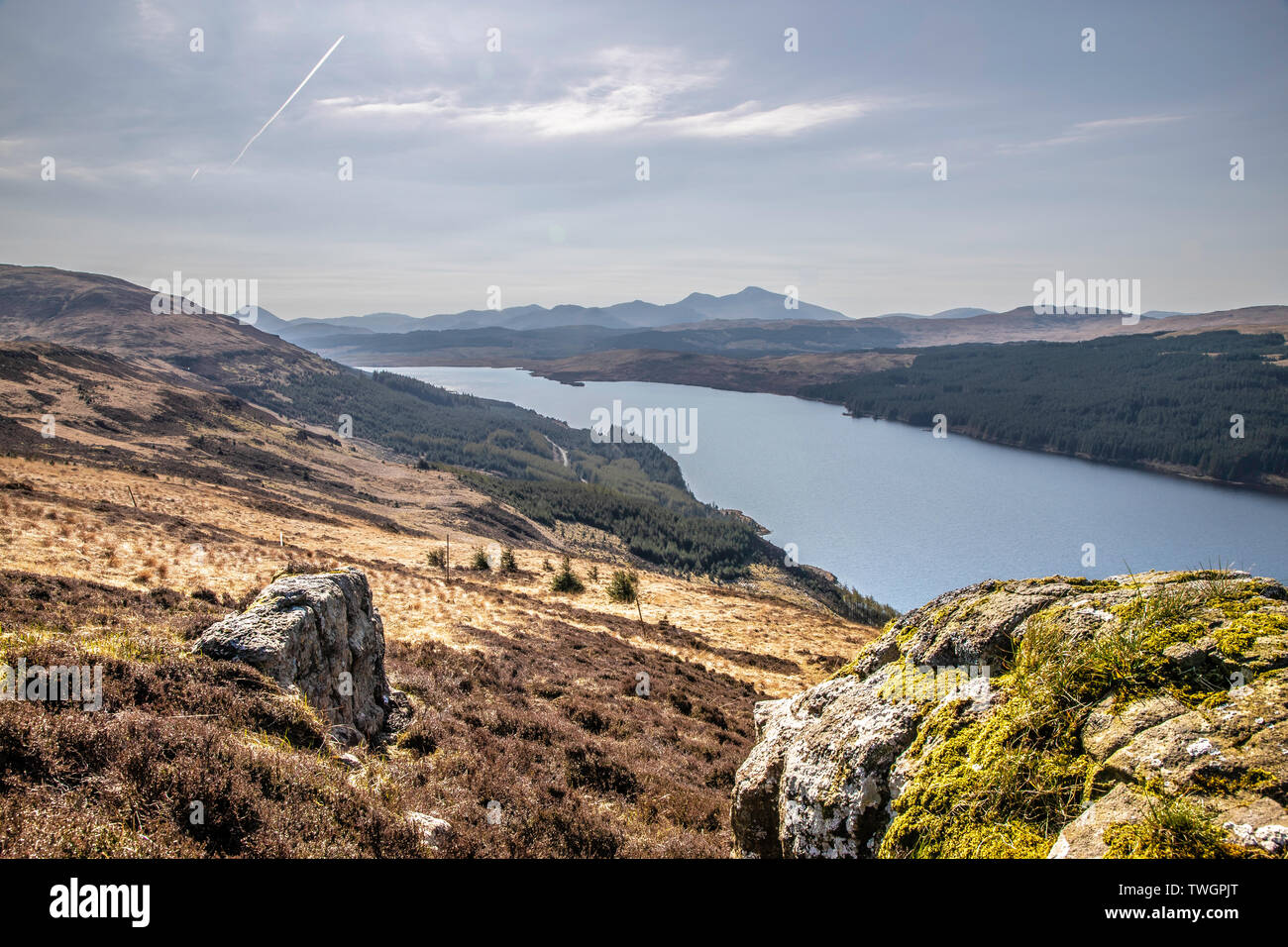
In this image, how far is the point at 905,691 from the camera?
4945 millimetres

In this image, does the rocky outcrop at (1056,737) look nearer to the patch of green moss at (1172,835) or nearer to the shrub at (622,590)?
the patch of green moss at (1172,835)

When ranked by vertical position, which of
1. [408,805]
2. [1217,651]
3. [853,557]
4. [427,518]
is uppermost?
[1217,651]

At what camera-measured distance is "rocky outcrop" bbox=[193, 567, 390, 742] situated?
861 cm

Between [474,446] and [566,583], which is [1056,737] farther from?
[474,446]

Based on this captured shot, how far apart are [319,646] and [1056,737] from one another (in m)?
9.62

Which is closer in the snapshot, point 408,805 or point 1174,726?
point 1174,726

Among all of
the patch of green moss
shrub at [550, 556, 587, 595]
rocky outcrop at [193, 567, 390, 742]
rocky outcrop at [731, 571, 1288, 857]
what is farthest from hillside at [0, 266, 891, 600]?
the patch of green moss

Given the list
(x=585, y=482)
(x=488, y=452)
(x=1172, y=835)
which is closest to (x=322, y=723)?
(x=1172, y=835)

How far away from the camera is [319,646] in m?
9.47

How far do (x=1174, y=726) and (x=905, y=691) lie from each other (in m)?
2.03

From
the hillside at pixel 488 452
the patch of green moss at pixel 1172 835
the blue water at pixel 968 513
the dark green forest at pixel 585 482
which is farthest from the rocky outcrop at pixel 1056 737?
the hillside at pixel 488 452

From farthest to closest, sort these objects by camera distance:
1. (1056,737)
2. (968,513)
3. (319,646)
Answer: (968,513) < (319,646) < (1056,737)
